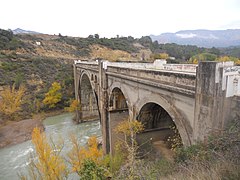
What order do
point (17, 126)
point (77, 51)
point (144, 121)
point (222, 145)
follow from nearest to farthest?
point (222, 145) → point (144, 121) → point (17, 126) → point (77, 51)

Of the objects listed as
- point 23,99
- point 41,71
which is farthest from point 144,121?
point 41,71

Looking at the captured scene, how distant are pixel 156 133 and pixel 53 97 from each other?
24.6m

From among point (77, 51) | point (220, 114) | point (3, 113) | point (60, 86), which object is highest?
point (77, 51)

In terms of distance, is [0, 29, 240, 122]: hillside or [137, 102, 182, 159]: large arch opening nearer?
[137, 102, 182, 159]: large arch opening

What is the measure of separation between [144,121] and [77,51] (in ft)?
174

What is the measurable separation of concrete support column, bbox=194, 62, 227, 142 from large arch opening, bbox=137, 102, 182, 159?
5.21 metres

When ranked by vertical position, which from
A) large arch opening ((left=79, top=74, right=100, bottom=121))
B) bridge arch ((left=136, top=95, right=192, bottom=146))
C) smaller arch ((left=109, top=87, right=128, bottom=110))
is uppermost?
bridge arch ((left=136, top=95, right=192, bottom=146))

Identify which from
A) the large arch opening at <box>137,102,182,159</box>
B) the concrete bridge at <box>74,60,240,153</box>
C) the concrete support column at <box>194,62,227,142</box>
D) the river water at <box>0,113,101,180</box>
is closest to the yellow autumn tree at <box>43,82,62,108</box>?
the river water at <box>0,113,101,180</box>

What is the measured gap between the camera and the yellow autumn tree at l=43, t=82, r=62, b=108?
3178 centimetres

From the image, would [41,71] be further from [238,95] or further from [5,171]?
[238,95]

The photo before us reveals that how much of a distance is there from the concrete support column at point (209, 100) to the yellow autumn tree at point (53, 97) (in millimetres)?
29729

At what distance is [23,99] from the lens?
31375mm

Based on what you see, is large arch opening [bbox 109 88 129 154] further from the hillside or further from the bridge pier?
the hillside

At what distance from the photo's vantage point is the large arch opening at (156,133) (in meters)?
10.8
